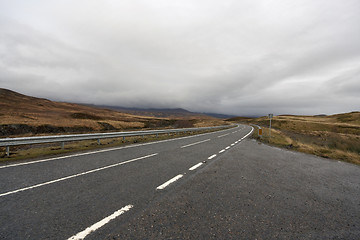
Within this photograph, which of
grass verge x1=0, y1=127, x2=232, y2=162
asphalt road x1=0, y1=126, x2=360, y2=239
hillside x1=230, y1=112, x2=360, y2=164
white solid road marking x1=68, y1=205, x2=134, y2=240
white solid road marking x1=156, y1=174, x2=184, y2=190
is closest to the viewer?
white solid road marking x1=68, y1=205, x2=134, y2=240

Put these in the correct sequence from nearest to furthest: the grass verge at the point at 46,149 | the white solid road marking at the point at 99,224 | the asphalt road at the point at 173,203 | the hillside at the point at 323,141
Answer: the white solid road marking at the point at 99,224, the asphalt road at the point at 173,203, the grass verge at the point at 46,149, the hillside at the point at 323,141

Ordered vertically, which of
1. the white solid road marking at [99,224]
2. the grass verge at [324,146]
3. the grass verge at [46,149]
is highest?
the white solid road marking at [99,224]

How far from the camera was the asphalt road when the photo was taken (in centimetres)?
259

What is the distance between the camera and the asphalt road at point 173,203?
259 cm

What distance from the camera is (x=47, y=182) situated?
14.5ft

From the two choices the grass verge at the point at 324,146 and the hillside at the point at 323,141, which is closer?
the grass verge at the point at 324,146

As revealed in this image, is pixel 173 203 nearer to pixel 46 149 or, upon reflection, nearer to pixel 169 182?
pixel 169 182

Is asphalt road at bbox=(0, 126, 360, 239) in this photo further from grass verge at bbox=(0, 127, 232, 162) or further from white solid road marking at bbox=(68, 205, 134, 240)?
grass verge at bbox=(0, 127, 232, 162)

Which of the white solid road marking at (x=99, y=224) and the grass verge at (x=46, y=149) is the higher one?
the white solid road marking at (x=99, y=224)

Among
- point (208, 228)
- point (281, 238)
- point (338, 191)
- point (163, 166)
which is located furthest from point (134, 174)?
point (338, 191)

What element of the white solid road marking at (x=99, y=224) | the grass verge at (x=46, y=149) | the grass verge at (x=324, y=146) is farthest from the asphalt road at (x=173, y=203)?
the grass verge at (x=324, y=146)

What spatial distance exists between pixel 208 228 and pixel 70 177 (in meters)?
4.55

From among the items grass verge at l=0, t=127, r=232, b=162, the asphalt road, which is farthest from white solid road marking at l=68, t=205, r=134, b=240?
grass verge at l=0, t=127, r=232, b=162

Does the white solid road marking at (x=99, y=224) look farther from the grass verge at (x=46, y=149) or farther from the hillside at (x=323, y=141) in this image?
the hillside at (x=323, y=141)
